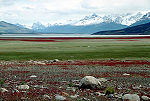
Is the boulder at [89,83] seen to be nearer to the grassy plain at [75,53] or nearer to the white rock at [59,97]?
the white rock at [59,97]

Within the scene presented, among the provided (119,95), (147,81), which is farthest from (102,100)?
(147,81)

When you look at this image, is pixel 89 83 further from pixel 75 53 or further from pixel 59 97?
pixel 75 53

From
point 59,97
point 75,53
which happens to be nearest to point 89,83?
point 59,97

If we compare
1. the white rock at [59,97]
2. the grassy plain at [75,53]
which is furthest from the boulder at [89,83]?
the grassy plain at [75,53]

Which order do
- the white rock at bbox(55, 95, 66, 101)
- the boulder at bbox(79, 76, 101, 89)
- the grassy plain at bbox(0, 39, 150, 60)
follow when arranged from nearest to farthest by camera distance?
the white rock at bbox(55, 95, 66, 101), the boulder at bbox(79, 76, 101, 89), the grassy plain at bbox(0, 39, 150, 60)

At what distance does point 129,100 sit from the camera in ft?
52.1

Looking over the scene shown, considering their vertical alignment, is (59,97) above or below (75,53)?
above

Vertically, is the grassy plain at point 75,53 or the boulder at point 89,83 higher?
the boulder at point 89,83

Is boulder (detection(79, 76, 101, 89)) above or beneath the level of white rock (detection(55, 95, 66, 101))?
above

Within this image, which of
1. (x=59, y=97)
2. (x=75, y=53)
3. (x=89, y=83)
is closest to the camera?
(x=59, y=97)

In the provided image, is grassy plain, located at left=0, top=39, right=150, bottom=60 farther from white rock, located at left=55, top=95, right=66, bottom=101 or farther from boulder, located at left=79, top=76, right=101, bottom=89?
white rock, located at left=55, top=95, right=66, bottom=101

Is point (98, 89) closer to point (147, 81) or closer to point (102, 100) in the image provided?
point (102, 100)

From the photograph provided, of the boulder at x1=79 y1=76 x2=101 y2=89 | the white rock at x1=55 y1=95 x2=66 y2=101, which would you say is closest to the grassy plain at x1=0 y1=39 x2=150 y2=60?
the boulder at x1=79 y1=76 x2=101 y2=89

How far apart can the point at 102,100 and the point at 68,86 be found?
5.28 meters
